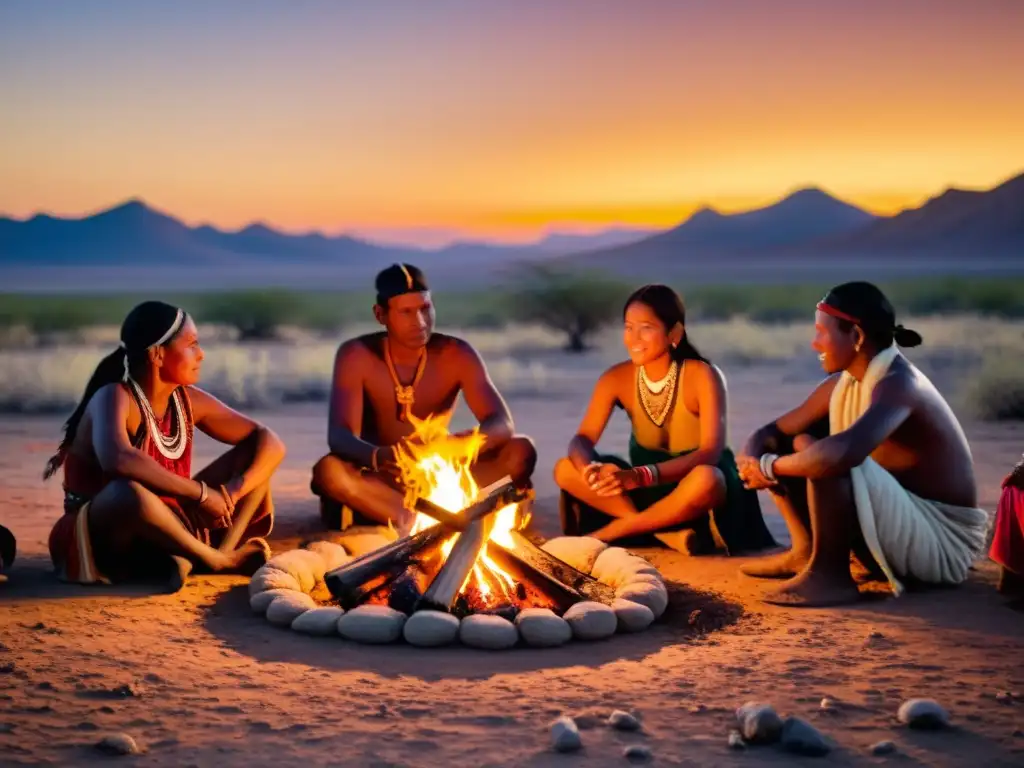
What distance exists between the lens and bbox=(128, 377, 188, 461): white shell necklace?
700 centimetres

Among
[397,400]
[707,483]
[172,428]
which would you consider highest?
[397,400]

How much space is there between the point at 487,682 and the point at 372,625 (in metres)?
0.81

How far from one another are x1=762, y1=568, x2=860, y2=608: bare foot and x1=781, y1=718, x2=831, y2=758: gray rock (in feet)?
6.34

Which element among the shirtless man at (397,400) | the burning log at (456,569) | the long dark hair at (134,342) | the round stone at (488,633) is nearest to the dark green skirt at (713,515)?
the shirtless man at (397,400)

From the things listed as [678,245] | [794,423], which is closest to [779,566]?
[794,423]

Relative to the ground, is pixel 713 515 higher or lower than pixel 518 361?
lower

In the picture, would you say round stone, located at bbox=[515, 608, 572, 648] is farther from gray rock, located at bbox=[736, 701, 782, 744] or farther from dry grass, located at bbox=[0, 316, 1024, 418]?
dry grass, located at bbox=[0, 316, 1024, 418]

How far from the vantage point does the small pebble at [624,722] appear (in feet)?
15.6

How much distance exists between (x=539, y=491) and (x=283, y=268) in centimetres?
12482

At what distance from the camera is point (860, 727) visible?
4758 millimetres

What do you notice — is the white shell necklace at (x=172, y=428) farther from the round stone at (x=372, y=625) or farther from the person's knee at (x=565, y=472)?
the person's knee at (x=565, y=472)

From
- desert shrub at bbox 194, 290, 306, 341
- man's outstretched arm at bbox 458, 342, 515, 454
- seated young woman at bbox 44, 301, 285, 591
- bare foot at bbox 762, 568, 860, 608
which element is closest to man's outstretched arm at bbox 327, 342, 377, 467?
man's outstretched arm at bbox 458, 342, 515, 454

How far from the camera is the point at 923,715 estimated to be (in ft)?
15.5

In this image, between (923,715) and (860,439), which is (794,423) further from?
(923,715)
